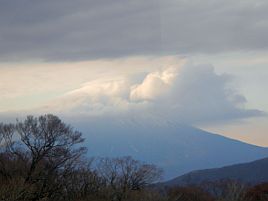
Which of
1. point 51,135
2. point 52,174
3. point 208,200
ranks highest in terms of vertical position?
point 51,135

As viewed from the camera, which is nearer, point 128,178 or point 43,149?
point 43,149

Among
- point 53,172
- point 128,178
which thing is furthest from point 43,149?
point 128,178

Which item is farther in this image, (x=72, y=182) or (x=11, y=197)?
(x=72, y=182)

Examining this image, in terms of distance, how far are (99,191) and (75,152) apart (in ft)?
42.5

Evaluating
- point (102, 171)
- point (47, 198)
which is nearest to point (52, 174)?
point (47, 198)

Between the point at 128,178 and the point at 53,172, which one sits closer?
the point at 53,172

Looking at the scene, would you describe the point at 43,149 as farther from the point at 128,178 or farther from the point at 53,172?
the point at 128,178

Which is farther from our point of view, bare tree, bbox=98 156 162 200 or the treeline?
bare tree, bbox=98 156 162 200

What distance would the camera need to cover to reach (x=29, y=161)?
222 ft

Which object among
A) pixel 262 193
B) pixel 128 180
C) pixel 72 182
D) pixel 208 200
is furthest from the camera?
pixel 262 193

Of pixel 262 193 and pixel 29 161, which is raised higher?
pixel 29 161

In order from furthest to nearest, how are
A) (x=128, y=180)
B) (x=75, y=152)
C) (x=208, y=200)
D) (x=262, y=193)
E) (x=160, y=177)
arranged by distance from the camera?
1. (x=262, y=193)
2. (x=208, y=200)
3. (x=160, y=177)
4. (x=128, y=180)
5. (x=75, y=152)

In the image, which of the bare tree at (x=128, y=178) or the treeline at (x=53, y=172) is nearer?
the treeline at (x=53, y=172)

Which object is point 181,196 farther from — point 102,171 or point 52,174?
point 52,174
